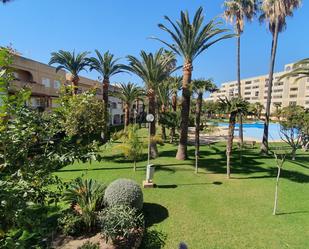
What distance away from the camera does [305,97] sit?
82.7 m

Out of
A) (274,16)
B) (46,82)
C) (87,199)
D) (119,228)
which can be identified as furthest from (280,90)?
(119,228)

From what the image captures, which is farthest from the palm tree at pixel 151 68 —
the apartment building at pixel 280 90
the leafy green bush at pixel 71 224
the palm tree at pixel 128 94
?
the apartment building at pixel 280 90

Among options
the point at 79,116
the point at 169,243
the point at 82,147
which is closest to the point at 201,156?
the point at 79,116

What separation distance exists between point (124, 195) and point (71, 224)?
1.84 meters

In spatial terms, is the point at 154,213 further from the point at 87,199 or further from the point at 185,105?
the point at 185,105

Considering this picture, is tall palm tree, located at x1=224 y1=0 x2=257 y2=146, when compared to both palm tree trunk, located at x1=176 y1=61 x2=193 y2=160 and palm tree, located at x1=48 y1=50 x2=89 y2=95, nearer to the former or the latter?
palm tree trunk, located at x1=176 y1=61 x2=193 y2=160

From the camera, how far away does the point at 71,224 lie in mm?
7215

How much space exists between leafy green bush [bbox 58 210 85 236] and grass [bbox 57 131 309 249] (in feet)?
6.92

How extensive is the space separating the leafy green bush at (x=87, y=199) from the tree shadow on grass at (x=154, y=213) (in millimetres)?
1740

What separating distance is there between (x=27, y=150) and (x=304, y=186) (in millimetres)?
13355

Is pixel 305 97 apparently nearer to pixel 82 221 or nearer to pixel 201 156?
pixel 201 156

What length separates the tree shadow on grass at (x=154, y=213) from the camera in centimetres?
841

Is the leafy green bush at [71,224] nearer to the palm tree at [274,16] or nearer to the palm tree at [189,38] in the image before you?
the palm tree at [189,38]

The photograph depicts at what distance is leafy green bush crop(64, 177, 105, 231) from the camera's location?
24.5ft
